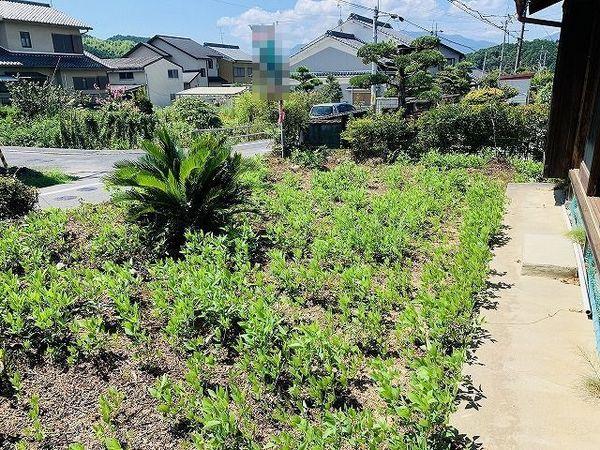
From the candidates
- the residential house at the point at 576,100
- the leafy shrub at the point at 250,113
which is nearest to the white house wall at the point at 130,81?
the leafy shrub at the point at 250,113

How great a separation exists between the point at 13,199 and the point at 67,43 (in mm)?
30050

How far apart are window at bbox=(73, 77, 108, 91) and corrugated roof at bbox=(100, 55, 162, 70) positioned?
7.05 ft

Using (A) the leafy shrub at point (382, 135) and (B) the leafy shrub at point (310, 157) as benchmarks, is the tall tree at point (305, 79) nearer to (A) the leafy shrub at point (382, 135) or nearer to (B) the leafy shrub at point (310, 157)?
(B) the leafy shrub at point (310, 157)

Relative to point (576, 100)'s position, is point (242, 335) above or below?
below

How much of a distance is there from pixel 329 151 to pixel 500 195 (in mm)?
6307

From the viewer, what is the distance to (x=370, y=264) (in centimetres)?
527

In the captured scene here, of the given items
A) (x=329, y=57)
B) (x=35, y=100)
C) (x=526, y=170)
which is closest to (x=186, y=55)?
(x=329, y=57)

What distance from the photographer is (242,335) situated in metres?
3.58

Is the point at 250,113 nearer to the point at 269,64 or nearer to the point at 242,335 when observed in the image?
the point at 269,64

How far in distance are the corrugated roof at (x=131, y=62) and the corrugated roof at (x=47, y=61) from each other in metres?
2.90

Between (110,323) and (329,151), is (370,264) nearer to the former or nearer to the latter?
(110,323)

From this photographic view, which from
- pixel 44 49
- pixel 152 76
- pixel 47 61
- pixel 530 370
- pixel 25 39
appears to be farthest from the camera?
pixel 152 76

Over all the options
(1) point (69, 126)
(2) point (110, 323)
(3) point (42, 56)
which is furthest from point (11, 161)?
(3) point (42, 56)

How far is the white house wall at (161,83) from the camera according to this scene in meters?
37.3
